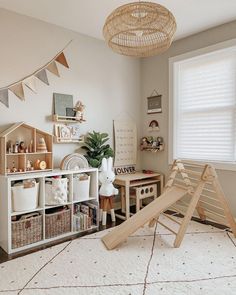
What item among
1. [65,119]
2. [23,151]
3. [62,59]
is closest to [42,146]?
[23,151]

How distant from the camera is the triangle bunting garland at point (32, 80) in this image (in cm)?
268

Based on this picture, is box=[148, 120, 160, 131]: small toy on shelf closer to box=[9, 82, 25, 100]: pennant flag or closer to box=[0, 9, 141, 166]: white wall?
box=[0, 9, 141, 166]: white wall

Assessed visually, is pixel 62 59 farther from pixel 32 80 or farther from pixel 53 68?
pixel 32 80

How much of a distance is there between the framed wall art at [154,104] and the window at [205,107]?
0.25 m

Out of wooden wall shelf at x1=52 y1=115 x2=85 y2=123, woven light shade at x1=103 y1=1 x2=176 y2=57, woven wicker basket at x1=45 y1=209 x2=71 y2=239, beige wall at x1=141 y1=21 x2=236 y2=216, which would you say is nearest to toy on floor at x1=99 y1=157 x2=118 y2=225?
woven wicker basket at x1=45 y1=209 x2=71 y2=239

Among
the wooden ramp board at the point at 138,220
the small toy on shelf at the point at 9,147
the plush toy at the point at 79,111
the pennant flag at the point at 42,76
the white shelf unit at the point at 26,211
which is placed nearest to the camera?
the white shelf unit at the point at 26,211

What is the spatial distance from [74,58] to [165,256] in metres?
2.61

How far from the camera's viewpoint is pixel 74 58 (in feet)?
10.6

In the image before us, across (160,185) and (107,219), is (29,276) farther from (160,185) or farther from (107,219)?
(160,185)

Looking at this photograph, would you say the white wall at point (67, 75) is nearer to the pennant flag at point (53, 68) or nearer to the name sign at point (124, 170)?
the pennant flag at point (53, 68)

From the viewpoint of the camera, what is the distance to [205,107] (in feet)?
10.9

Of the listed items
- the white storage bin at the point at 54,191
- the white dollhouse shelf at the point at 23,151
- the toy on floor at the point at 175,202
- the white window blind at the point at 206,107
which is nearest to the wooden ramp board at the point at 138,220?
the toy on floor at the point at 175,202

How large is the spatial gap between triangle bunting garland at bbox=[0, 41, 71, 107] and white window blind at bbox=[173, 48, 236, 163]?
1.68 meters

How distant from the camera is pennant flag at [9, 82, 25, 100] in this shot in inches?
107
